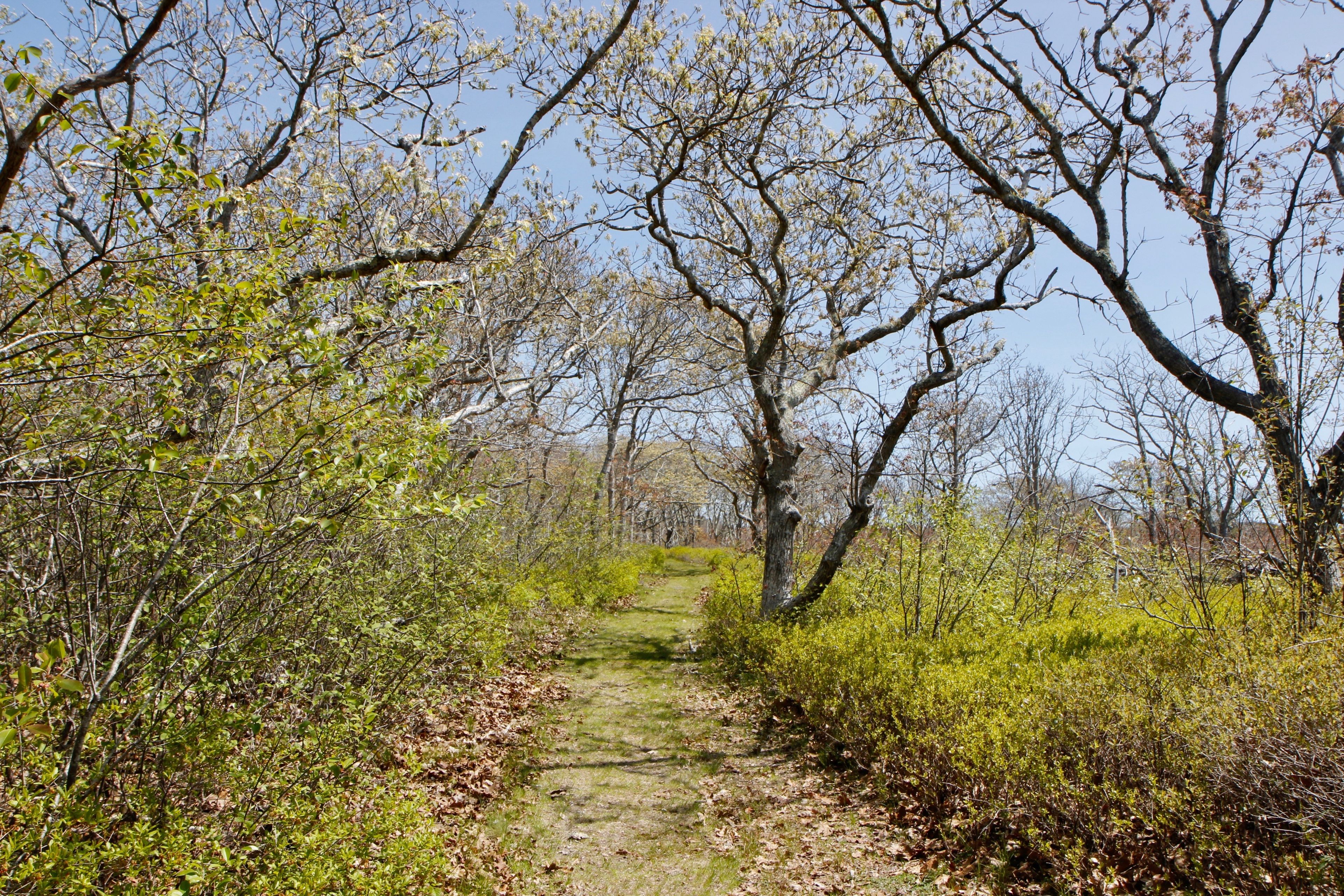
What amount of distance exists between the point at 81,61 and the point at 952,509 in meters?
10.9

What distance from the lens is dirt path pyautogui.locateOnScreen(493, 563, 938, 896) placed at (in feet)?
14.1

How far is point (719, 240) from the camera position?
10375mm

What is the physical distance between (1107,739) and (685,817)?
3058 millimetres

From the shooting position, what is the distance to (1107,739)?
399 cm

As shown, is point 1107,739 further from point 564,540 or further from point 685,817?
point 564,540

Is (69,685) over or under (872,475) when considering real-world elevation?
under

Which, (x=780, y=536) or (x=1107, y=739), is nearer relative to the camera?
(x=1107, y=739)

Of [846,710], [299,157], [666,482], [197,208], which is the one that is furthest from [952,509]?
[666,482]

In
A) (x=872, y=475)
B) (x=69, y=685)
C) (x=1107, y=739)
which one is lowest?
(x=1107, y=739)

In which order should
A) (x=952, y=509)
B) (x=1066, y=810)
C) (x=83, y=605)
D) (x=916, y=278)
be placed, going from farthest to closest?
(x=916, y=278) < (x=952, y=509) < (x=1066, y=810) < (x=83, y=605)

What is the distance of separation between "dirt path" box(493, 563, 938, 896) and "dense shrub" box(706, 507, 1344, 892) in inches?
22.1

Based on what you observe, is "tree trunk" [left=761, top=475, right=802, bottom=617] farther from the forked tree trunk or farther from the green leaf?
the green leaf

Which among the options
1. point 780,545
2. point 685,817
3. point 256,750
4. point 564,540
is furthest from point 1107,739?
point 564,540

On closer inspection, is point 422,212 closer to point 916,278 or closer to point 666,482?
point 916,278
